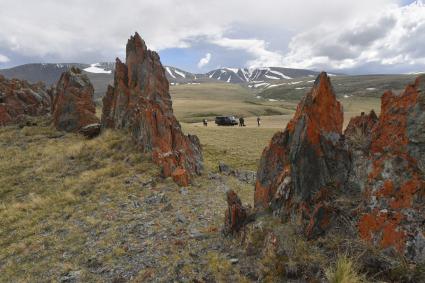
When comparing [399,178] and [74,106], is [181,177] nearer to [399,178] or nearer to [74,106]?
[399,178]

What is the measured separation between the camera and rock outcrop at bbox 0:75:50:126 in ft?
128

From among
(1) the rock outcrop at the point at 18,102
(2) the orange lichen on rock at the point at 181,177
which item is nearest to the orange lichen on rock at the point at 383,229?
(2) the orange lichen on rock at the point at 181,177

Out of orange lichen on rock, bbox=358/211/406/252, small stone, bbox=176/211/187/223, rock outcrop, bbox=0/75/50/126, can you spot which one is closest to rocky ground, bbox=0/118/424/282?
small stone, bbox=176/211/187/223

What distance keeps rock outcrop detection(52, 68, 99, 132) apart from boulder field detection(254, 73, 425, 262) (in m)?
25.0

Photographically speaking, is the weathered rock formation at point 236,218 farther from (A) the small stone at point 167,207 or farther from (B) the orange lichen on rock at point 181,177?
(B) the orange lichen on rock at point 181,177

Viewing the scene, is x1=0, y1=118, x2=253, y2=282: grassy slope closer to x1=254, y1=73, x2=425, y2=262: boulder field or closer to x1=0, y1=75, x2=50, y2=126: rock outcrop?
x1=254, y1=73, x2=425, y2=262: boulder field

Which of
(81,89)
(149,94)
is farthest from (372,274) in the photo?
(81,89)

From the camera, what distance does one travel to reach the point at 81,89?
1355 inches

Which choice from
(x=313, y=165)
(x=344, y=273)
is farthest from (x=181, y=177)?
(x=344, y=273)

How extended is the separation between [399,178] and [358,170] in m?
1.32

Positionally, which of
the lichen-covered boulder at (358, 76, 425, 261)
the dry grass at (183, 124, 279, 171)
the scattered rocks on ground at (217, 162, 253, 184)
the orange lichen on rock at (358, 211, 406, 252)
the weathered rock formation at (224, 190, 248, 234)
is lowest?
the dry grass at (183, 124, 279, 171)

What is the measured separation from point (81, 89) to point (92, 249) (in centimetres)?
2520

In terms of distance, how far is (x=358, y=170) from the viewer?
9.80 m

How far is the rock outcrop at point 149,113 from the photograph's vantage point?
2108 cm
